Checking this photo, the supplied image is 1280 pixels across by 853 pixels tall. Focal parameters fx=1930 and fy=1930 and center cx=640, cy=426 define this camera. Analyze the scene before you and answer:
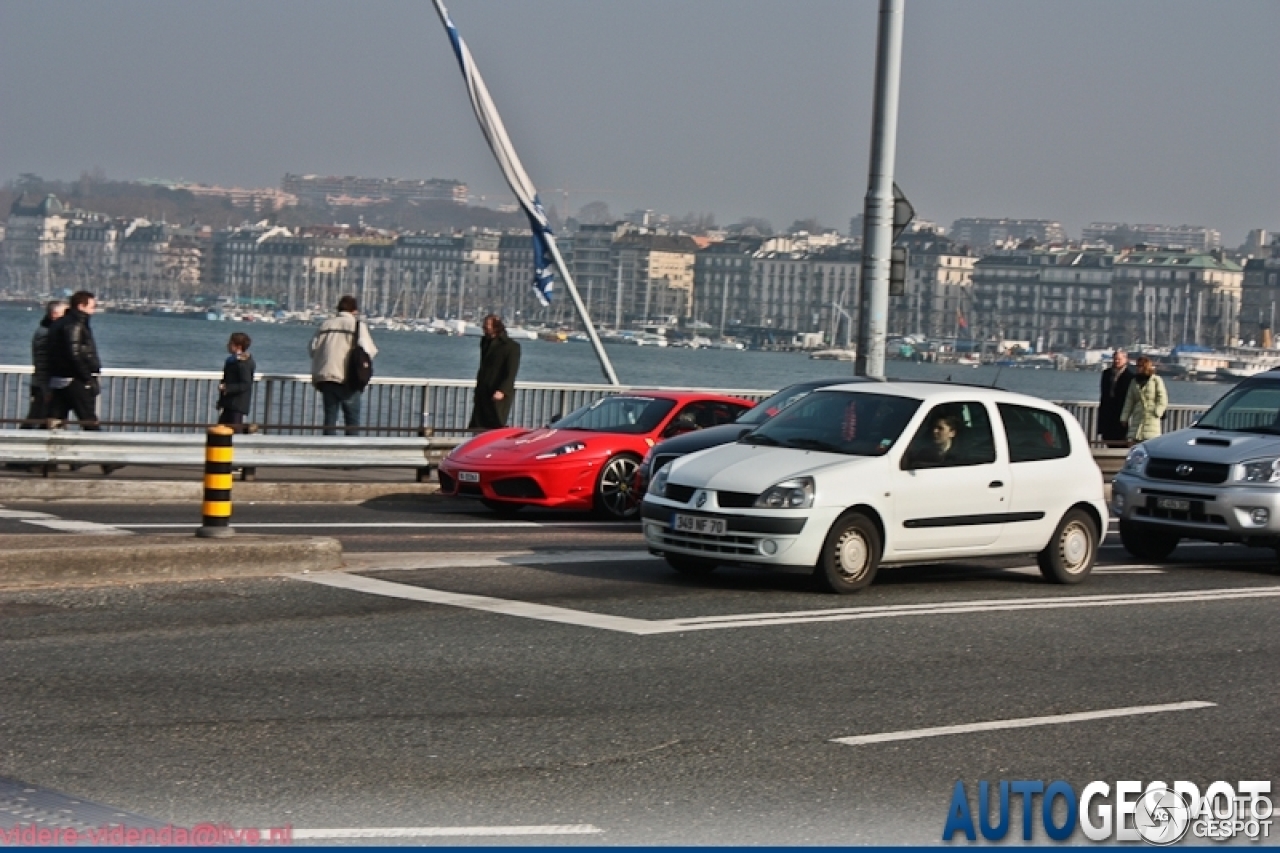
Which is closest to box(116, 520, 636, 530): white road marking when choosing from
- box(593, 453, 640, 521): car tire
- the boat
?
box(593, 453, 640, 521): car tire

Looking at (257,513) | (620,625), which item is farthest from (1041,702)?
(257,513)

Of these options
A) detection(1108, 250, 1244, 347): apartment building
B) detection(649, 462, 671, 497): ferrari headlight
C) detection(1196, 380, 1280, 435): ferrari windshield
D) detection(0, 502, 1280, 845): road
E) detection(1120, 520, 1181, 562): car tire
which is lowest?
detection(0, 502, 1280, 845): road

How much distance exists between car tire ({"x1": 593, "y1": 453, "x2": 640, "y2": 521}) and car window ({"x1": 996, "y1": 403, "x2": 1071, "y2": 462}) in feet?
15.9

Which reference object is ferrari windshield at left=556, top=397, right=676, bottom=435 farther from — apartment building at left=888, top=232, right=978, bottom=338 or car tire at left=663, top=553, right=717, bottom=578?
apartment building at left=888, top=232, right=978, bottom=338

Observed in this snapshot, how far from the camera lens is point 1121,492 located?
16.4 m

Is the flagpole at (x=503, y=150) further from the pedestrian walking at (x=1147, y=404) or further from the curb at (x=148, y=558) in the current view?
the curb at (x=148, y=558)

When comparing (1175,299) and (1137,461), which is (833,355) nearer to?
(1175,299)

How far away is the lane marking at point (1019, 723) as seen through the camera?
8445mm

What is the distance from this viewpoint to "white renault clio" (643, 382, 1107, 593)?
41.9ft

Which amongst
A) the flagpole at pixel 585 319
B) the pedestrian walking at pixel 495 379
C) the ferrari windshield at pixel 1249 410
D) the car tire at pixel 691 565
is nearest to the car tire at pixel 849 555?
the car tire at pixel 691 565

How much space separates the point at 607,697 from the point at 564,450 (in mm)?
8861

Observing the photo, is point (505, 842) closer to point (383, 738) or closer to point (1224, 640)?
point (383, 738)

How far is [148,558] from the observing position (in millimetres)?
12281

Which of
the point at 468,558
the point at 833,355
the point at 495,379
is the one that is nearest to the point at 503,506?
the point at 495,379
